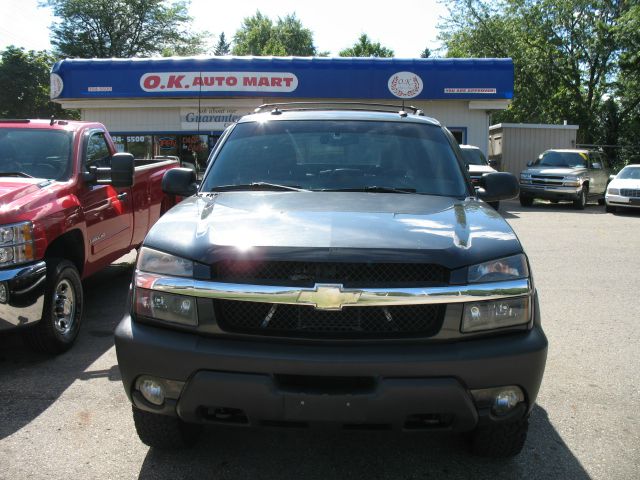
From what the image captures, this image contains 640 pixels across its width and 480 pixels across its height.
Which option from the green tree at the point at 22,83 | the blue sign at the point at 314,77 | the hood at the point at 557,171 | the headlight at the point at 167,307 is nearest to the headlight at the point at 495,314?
the headlight at the point at 167,307

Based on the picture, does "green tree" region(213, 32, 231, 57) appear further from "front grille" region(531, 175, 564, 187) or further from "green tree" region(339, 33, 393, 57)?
"front grille" region(531, 175, 564, 187)

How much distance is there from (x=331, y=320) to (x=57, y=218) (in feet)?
9.70

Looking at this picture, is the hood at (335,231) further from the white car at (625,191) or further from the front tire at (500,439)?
the white car at (625,191)

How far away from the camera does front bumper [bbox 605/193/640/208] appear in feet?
54.7

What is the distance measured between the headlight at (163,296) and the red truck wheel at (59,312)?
206cm

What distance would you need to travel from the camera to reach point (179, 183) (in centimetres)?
412

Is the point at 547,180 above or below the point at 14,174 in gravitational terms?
below

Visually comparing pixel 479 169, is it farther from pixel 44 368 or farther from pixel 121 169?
pixel 44 368

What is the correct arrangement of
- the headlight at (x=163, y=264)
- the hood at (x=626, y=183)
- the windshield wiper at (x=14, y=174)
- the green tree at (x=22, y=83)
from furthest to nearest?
the green tree at (x=22, y=83), the hood at (x=626, y=183), the windshield wiper at (x=14, y=174), the headlight at (x=163, y=264)

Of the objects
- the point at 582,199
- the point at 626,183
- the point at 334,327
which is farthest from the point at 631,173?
the point at 334,327

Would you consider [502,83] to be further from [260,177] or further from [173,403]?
[173,403]

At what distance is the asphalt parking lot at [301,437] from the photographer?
3.13m


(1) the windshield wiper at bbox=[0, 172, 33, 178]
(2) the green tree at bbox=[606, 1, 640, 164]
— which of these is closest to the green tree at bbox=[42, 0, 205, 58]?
(2) the green tree at bbox=[606, 1, 640, 164]

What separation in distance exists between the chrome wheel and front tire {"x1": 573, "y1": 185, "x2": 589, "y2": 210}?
1637 centimetres
